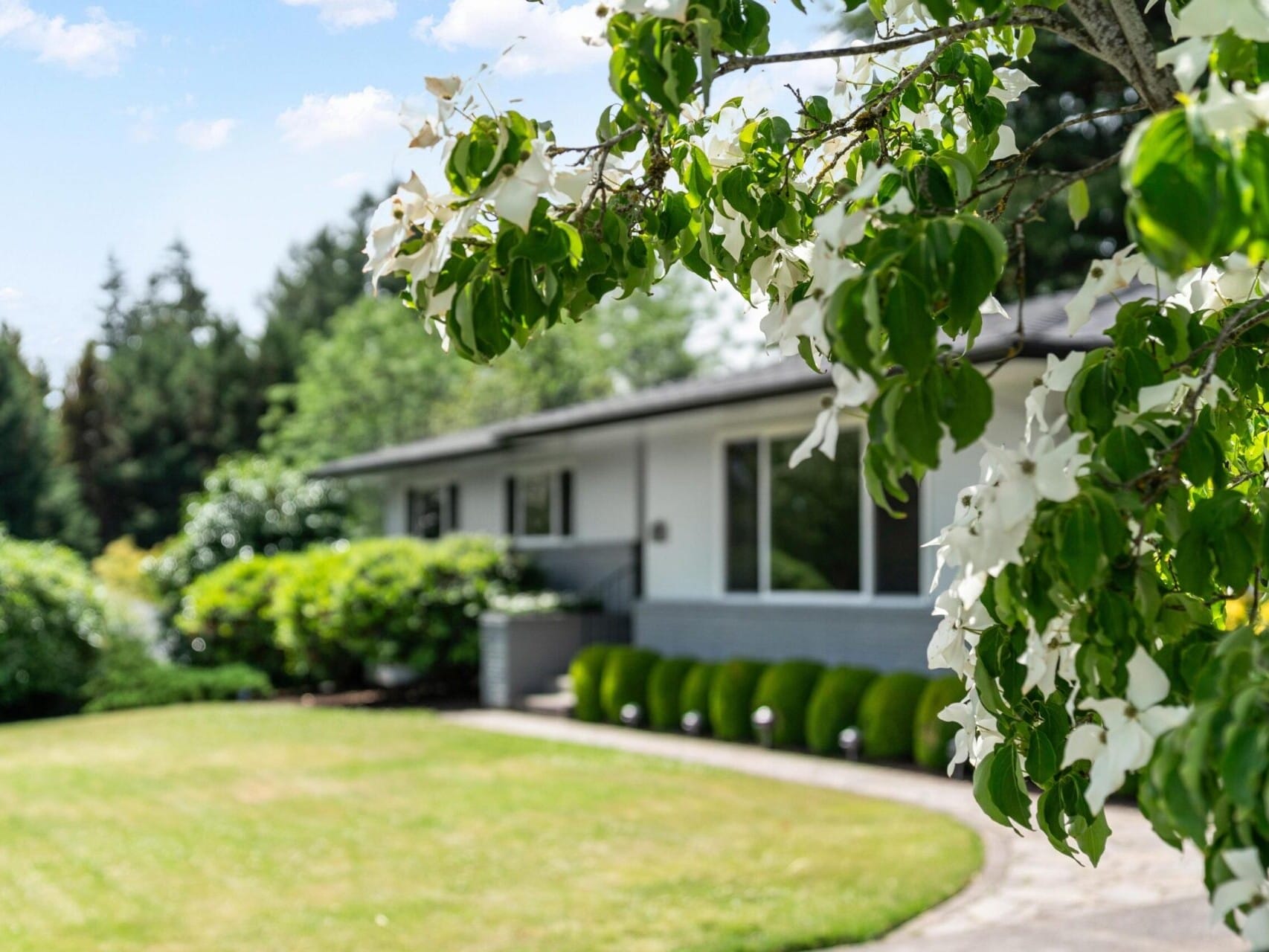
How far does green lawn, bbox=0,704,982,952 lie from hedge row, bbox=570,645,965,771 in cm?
129

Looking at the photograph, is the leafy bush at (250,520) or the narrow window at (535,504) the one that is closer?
the narrow window at (535,504)

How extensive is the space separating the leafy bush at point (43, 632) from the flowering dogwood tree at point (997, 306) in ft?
47.7

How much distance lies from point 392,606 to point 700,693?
4.29 m

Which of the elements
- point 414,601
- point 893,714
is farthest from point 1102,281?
point 414,601

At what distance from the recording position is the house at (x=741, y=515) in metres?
10.9

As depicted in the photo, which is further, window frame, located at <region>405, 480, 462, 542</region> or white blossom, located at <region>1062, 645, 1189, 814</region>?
window frame, located at <region>405, 480, 462, 542</region>

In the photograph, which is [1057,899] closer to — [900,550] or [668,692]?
[900,550]

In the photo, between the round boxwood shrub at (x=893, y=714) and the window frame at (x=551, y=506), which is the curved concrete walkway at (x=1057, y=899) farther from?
the window frame at (x=551, y=506)

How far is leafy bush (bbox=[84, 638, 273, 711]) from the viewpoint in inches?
597

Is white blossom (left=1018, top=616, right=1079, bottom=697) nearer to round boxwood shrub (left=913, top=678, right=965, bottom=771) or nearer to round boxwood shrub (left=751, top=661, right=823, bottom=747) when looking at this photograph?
round boxwood shrub (left=913, top=678, right=965, bottom=771)

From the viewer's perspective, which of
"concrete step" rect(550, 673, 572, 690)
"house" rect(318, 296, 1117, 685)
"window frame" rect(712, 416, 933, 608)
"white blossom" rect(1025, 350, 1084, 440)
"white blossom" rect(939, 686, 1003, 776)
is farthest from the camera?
"concrete step" rect(550, 673, 572, 690)

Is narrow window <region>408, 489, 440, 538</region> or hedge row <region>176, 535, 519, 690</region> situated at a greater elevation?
narrow window <region>408, 489, 440, 538</region>

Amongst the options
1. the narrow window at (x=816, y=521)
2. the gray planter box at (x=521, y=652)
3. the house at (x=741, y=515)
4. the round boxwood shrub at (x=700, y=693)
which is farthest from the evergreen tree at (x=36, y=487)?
the round boxwood shrub at (x=700, y=693)

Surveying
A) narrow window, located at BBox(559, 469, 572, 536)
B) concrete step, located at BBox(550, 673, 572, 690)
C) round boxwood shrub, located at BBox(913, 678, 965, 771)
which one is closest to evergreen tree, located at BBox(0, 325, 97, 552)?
narrow window, located at BBox(559, 469, 572, 536)
